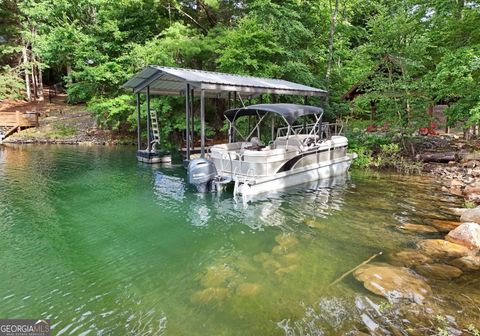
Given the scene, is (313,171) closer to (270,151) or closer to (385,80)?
(270,151)

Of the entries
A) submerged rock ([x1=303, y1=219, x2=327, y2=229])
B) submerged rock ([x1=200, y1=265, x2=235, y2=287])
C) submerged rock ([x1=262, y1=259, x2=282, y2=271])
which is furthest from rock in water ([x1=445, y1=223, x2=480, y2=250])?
submerged rock ([x1=200, y1=265, x2=235, y2=287])

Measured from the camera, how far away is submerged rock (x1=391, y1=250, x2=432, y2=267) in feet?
18.2

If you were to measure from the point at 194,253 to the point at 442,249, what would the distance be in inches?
174

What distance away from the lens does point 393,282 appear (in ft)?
16.0

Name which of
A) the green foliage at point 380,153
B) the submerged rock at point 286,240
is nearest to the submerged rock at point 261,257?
the submerged rock at point 286,240

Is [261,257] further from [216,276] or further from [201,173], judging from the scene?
[201,173]

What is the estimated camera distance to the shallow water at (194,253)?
4.12 metres

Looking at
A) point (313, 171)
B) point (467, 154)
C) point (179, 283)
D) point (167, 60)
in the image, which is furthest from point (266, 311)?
point (167, 60)

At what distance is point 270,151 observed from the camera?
31.5ft

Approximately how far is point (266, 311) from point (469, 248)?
4.25 metres

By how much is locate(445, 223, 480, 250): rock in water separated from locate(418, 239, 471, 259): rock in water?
157 mm

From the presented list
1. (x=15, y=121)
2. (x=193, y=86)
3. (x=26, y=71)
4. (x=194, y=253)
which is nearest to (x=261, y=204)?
(x=194, y=253)

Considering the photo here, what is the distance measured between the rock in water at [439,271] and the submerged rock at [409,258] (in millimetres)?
147

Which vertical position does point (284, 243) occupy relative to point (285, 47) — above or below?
below
